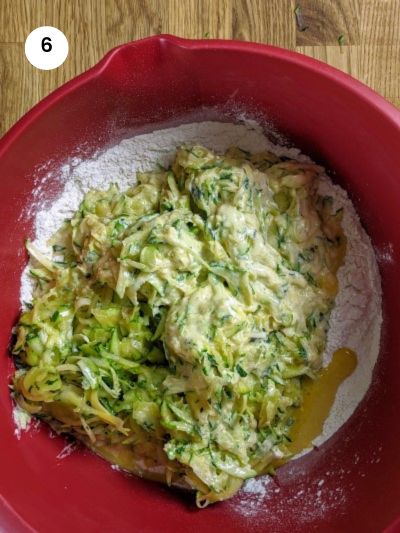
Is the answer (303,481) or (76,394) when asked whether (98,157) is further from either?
(303,481)

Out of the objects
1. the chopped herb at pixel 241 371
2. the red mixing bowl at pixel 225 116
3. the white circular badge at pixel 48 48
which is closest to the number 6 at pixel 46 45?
the white circular badge at pixel 48 48

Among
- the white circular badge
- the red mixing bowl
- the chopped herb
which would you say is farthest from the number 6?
the chopped herb

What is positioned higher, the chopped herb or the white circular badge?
the white circular badge

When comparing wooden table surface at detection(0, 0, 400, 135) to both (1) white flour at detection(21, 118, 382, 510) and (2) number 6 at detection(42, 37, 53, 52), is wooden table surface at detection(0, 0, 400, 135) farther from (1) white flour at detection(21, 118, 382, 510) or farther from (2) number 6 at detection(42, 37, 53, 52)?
(1) white flour at detection(21, 118, 382, 510)

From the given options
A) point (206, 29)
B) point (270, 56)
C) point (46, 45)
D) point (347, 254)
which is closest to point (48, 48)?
point (46, 45)

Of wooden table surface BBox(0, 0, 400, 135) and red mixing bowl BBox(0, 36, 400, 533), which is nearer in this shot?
red mixing bowl BBox(0, 36, 400, 533)

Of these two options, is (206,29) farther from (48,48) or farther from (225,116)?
(48,48)

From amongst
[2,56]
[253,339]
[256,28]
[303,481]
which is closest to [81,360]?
[253,339]
